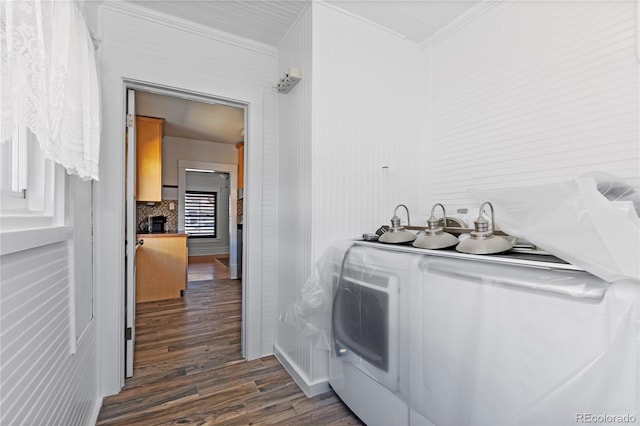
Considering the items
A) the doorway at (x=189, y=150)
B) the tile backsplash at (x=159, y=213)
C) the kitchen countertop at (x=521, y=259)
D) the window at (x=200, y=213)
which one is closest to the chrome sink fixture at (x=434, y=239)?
the kitchen countertop at (x=521, y=259)

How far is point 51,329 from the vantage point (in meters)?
1.01

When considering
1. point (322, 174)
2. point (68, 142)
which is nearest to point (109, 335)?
point (68, 142)

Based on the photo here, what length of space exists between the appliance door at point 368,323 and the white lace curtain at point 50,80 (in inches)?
49.1

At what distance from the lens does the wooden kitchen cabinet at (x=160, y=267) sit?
373cm

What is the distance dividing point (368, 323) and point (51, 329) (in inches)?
50.0

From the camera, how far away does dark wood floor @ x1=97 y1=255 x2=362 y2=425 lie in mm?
1596

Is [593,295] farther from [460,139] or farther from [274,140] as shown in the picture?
[274,140]

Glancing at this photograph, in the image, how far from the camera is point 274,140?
92.9 inches

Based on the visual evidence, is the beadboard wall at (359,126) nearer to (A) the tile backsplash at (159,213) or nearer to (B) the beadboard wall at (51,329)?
(B) the beadboard wall at (51,329)

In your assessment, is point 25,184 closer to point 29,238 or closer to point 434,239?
point 29,238

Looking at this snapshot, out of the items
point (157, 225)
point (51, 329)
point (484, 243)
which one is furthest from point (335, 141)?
point (157, 225)

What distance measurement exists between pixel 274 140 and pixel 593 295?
2126 millimetres

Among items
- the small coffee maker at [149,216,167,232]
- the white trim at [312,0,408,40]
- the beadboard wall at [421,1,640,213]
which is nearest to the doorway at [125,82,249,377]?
the small coffee maker at [149,216,167,232]

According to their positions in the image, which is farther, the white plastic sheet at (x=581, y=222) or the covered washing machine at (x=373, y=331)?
the covered washing machine at (x=373, y=331)
